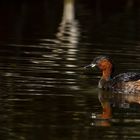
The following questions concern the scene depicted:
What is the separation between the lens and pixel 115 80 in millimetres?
16719

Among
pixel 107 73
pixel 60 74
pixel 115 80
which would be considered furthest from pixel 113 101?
pixel 60 74

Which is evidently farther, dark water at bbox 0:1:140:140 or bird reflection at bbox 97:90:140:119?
bird reflection at bbox 97:90:140:119

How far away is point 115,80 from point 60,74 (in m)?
1.44

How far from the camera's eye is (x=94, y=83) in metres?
17.4

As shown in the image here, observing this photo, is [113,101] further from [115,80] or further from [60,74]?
[60,74]

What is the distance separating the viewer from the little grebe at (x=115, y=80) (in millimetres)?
16266

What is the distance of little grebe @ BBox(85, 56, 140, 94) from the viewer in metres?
16.3

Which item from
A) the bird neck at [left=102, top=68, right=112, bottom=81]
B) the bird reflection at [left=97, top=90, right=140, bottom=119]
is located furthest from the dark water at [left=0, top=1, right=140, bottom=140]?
the bird neck at [left=102, top=68, right=112, bottom=81]

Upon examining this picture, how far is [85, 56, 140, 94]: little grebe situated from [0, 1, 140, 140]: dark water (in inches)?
11.9

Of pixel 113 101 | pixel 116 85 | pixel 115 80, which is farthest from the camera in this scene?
pixel 115 80

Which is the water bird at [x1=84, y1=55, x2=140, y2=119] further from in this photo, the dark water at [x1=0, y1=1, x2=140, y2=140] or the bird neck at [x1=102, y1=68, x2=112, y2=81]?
the dark water at [x1=0, y1=1, x2=140, y2=140]

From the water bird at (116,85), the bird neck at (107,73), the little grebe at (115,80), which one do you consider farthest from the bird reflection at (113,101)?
the bird neck at (107,73)

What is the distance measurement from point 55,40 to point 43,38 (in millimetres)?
755

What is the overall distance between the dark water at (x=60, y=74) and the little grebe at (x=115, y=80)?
0.30 meters
